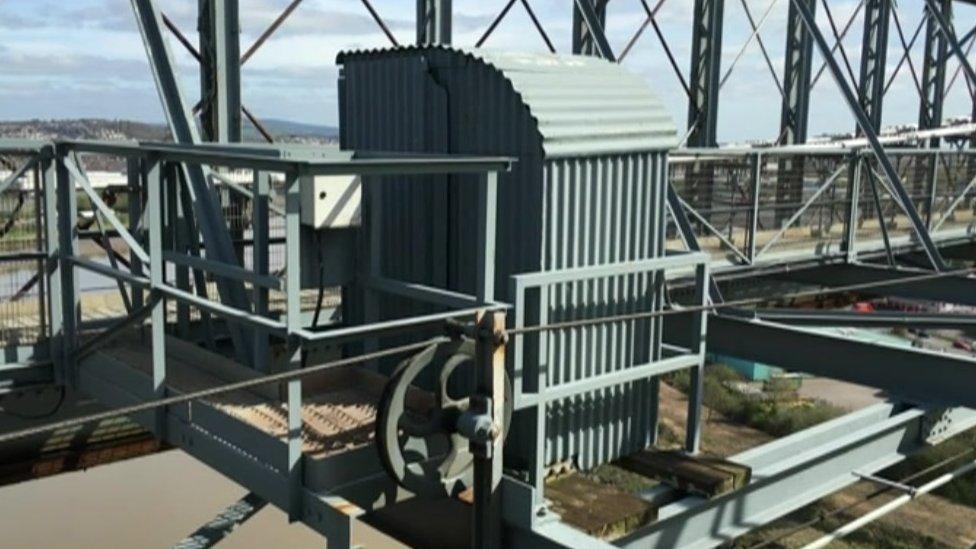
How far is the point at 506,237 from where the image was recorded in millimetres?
4938

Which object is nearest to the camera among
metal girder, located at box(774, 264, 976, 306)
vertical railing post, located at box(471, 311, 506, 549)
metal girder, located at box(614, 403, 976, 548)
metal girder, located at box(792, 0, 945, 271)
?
vertical railing post, located at box(471, 311, 506, 549)

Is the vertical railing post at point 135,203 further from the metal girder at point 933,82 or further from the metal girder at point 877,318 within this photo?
the metal girder at point 933,82

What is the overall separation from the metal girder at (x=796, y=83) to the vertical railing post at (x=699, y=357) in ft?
47.5

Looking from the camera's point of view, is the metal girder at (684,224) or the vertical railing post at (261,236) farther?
the metal girder at (684,224)

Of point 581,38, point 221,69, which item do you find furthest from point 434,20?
point 581,38

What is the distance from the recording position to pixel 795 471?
5652 mm

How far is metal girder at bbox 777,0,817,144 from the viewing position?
18.8m

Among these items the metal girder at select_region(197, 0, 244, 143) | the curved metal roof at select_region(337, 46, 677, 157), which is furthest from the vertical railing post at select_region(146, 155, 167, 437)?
the metal girder at select_region(197, 0, 244, 143)

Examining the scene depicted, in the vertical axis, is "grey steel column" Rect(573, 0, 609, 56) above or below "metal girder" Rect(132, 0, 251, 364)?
above

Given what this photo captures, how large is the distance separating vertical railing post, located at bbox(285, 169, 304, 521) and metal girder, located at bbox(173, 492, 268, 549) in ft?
2.43

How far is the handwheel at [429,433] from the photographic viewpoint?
4254mm

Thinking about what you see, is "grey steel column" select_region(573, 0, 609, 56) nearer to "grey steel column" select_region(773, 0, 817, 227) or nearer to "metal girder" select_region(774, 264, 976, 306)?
"grey steel column" select_region(773, 0, 817, 227)

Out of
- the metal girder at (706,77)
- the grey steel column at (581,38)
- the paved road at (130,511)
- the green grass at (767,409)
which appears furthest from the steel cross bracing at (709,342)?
the green grass at (767,409)

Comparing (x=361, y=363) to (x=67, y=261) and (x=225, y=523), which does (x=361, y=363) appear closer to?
(x=225, y=523)
